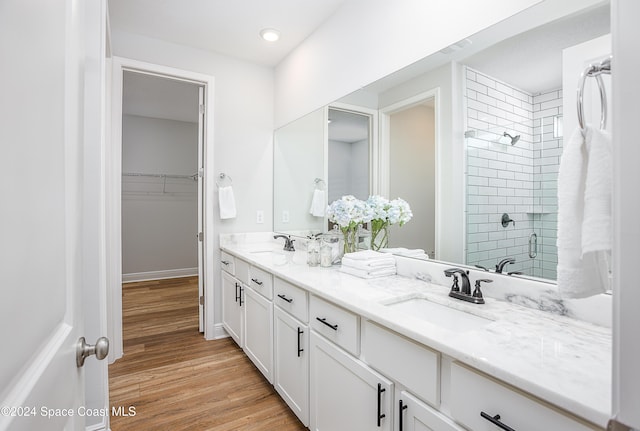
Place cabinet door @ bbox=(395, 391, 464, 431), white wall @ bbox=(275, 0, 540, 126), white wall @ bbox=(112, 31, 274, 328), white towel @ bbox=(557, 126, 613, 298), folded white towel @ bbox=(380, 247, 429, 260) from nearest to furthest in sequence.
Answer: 1. white towel @ bbox=(557, 126, 613, 298)
2. cabinet door @ bbox=(395, 391, 464, 431)
3. white wall @ bbox=(275, 0, 540, 126)
4. folded white towel @ bbox=(380, 247, 429, 260)
5. white wall @ bbox=(112, 31, 274, 328)

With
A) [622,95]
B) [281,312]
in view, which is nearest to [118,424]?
[281,312]

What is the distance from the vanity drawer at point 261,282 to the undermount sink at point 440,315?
2.82 ft

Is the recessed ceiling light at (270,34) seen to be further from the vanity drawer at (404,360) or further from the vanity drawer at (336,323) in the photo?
the vanity drawer at (404,360)

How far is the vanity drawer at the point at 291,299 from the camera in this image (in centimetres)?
156

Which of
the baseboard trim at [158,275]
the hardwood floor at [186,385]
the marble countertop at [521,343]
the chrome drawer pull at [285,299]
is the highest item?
the marble countertop at [521,343]

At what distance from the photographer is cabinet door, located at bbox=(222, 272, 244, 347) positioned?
2.45 m

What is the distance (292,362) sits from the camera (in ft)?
5.52

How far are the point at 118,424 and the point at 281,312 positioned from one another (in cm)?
107

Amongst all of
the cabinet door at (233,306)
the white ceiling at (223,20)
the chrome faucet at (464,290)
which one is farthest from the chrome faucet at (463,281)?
the white ceiling at (223,20)

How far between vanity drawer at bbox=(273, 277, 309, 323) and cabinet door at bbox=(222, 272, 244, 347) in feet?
2.20

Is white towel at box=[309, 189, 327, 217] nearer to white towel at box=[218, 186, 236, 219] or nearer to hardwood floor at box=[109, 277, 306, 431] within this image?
white towel at box=[218, 186, 236, 219]

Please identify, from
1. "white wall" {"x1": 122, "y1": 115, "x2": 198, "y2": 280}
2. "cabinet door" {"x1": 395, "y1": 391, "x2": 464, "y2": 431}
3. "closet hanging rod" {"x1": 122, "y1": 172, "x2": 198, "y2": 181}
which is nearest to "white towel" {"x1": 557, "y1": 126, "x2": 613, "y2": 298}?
"cabinet door" {"x1": 395, "y1": 391, "x2": 464, "y2": 431}

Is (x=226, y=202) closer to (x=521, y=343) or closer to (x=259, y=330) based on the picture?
(x=259, y=330)

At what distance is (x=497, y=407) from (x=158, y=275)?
5.43 metres
